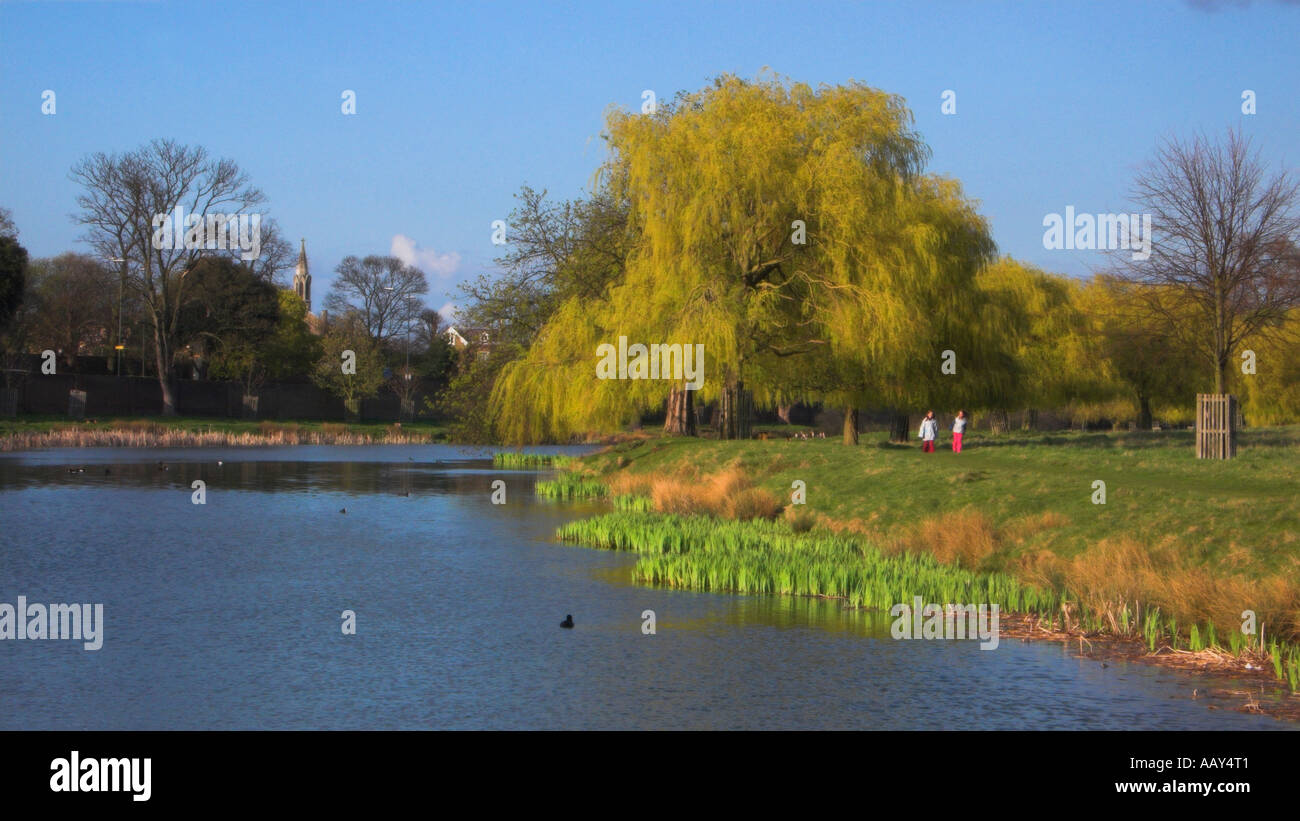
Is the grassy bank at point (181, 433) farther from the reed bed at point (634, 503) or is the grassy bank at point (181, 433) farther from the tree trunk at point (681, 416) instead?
A: the reed bed at point (634, 503)

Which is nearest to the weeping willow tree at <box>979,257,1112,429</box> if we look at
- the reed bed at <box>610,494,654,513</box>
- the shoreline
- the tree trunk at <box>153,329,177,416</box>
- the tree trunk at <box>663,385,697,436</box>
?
the tree trunk at <box>663,385,697,436</box>

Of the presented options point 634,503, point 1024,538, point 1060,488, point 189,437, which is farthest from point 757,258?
point 189,437

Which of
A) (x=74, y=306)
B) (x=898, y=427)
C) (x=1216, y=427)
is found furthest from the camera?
(x=74, y=306)

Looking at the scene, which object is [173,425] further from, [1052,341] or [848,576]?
[848,576]

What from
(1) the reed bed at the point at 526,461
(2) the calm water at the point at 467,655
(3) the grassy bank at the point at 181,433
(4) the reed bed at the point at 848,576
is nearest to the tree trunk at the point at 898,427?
(1) the reed bed at the point at 526,461

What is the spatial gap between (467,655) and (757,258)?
2685 centimetres

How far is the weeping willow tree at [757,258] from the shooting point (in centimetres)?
3666

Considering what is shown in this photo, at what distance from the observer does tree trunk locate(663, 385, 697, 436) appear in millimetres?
45500

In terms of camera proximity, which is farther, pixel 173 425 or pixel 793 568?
pixel 173 425

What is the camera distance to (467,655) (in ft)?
42.4

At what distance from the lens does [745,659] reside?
42.0 feet

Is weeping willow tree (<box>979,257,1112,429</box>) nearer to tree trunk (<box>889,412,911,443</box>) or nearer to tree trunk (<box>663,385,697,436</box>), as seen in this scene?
tree trunk (<box>889,412,911,443</box>)

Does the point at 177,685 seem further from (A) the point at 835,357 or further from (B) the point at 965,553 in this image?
(A) the point at 835,357

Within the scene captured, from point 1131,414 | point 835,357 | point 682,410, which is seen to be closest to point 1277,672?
point 835,357
